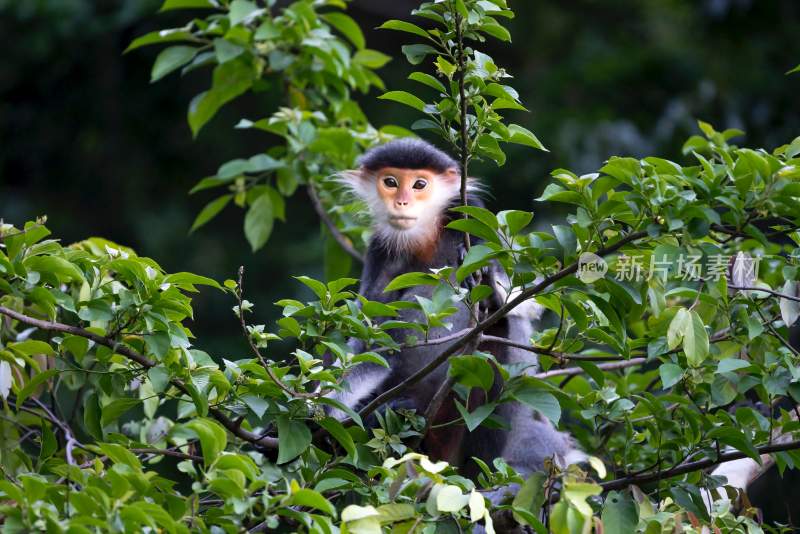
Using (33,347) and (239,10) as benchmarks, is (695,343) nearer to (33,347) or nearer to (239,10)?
(33,347)

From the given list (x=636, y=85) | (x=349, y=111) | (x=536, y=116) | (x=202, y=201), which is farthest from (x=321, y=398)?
(x=202, y=201)

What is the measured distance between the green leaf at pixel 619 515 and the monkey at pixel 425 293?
0.92m

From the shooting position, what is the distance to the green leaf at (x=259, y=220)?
3.88 m

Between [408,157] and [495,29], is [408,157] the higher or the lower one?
the lower one

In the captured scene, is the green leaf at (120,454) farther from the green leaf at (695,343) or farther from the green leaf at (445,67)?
the green leaf at (695,343)

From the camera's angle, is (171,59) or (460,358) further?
(171,59)

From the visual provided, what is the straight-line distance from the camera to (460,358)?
2.39 metres

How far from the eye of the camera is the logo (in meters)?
2.17

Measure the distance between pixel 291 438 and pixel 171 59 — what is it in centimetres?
190

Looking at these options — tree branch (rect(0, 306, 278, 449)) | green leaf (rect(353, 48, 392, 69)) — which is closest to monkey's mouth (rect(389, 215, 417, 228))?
green leaf (rect(353, 48, 392, 69))

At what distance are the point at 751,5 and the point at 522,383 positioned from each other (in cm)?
571

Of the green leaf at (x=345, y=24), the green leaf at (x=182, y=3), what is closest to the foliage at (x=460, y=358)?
the green leaf at (x=182, y=3)

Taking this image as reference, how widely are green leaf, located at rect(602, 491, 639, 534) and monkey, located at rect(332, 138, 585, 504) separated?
92 cm

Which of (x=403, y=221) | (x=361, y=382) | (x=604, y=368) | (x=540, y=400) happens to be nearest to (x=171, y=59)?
(x=403, y=221)
